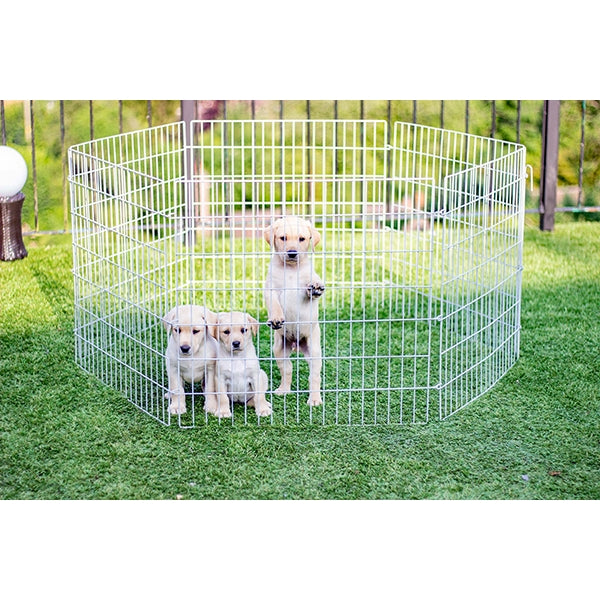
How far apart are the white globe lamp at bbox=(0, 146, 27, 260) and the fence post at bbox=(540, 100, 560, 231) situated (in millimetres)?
4437

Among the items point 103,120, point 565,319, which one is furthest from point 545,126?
point 103,120

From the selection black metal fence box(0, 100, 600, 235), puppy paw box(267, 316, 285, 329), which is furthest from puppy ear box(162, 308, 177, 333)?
black metal fence box(0, 100, 600, 235)

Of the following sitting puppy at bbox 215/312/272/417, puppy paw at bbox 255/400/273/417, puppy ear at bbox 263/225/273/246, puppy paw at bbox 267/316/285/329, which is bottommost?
puppy paw at bbox 255/400/273/417

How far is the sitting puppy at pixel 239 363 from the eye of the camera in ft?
18.2

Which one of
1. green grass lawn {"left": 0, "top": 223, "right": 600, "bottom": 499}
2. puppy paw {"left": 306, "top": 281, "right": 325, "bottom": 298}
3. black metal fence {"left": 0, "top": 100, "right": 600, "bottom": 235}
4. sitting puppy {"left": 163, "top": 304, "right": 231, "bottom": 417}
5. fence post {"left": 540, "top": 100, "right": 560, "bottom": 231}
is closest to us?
green grass lawn {"left": 0, "top": 223, "right": 600, "bottom": 499}

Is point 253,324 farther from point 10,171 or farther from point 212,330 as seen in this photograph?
point 10,171

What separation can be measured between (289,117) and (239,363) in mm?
6229

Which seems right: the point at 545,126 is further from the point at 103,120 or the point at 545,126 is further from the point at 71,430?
the point at 71,430

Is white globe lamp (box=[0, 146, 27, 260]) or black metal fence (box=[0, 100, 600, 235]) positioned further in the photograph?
black metal fence (box=[0, 100, 600, 235])

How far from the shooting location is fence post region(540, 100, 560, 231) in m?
9.41

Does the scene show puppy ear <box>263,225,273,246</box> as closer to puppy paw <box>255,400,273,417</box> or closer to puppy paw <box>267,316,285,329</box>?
puppy paw <box>267,316,285,329</box>

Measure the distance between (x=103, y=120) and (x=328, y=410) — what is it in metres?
6.57

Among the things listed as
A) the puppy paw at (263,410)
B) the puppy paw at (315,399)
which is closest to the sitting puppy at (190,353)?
the puppy paw at (263,410)

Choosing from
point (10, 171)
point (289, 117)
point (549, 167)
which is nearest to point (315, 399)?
point (10, 171)
